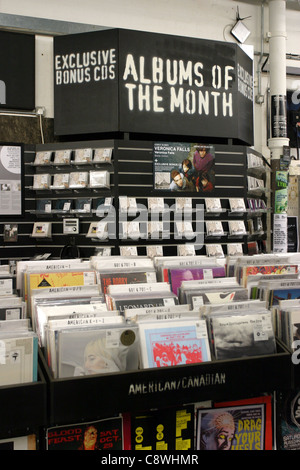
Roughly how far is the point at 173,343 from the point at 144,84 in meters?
5.05

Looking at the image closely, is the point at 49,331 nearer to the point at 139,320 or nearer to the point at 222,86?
the point at 139,320

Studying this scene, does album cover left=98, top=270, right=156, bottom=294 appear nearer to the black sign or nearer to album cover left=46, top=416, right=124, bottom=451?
album cover left=46, top=416, right=124, bottom=451

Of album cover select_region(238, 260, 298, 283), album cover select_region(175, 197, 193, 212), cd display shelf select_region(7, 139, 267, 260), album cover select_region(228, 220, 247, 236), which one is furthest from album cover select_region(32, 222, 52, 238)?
album cover select_region(238, 260, 298, 283)

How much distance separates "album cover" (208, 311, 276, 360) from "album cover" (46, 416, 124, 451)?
43 centimetres

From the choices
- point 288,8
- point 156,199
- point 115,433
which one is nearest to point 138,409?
point 115,433

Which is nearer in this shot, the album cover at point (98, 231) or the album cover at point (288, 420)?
the album cover at point (288, 420)

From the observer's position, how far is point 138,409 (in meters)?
1.67

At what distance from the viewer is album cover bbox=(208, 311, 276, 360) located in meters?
1.87

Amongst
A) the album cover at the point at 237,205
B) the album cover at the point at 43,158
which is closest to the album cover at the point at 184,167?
the album cover at the point at 237,205

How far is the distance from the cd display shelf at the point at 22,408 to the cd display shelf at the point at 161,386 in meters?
0.03

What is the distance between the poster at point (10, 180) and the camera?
6746 millimetres

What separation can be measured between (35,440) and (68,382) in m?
0.21

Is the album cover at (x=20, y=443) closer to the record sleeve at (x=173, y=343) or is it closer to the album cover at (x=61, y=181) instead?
the record sleeve at (x=173, y=343)

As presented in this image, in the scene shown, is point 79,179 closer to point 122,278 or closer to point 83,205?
point 83,205
